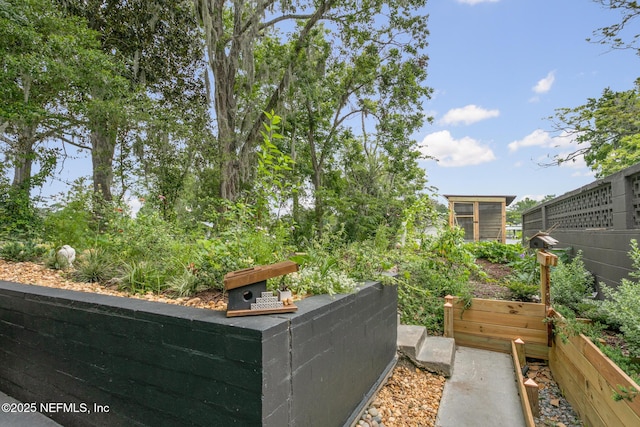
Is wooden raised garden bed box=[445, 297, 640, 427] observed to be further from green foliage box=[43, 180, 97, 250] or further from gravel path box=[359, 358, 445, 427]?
green foliage box=[43, 180, 97, 250]

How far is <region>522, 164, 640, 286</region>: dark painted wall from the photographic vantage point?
3.45 m

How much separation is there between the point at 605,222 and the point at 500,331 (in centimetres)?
212

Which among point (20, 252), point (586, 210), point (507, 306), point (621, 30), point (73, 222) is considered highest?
point (621, 30)

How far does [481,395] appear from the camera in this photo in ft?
8.55

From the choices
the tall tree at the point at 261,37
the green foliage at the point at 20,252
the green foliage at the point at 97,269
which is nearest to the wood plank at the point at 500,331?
the green foliage at the point at 97,269

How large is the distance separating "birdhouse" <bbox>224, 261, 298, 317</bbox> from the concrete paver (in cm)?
166

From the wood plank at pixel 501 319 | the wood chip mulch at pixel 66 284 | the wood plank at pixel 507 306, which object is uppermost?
the wood chip mulch at pixel 66 284

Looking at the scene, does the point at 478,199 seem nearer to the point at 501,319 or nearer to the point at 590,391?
the point at 501,319

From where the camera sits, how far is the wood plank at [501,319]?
3574 mm

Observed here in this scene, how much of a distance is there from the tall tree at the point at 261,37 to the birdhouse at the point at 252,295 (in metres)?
6.44

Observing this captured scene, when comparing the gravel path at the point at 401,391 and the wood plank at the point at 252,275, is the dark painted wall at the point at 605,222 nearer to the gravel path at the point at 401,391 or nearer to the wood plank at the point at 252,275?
the gravel path at the point at 401,391

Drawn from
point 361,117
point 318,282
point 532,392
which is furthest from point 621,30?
point 318,282

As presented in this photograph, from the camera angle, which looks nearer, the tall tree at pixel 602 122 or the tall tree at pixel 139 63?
the tall tree at pixel 139 63

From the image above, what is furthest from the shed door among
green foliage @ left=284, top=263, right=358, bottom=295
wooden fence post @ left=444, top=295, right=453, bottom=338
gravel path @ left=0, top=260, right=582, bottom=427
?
green foliage @ left=284, top=263, right=358, bottom=295
